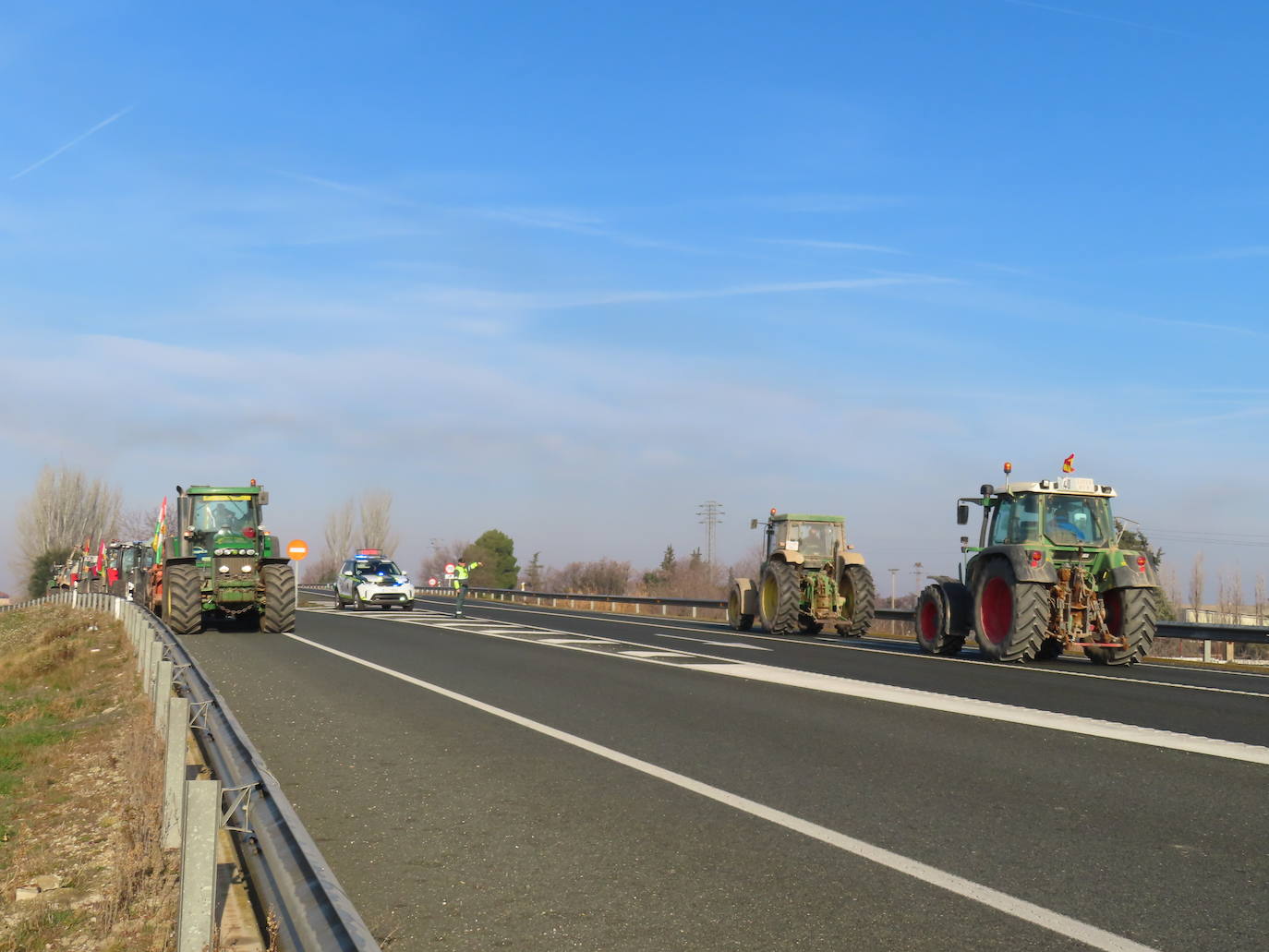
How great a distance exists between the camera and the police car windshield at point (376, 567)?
132 ft

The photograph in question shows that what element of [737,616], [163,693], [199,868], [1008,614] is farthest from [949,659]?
[199,868]

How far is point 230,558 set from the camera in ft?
85.5

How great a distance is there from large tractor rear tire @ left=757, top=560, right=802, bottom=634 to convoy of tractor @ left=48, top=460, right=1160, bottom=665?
27 millimetres

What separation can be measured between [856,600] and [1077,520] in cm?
711

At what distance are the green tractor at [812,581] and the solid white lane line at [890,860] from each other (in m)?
15.6

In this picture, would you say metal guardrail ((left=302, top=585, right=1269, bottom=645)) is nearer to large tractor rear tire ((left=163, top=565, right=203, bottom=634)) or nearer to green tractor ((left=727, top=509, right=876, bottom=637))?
green tractor ((left=727, top=509, right=876, bottom=637))

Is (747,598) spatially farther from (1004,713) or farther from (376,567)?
(1004,713)

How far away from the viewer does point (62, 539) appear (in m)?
101

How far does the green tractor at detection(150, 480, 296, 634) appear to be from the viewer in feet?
84.3

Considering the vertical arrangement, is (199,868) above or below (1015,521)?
below

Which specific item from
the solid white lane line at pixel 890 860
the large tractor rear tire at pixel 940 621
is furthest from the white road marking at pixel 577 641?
the solid white lane line at pixel 890 860

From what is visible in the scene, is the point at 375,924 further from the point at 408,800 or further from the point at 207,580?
the point at 207,580

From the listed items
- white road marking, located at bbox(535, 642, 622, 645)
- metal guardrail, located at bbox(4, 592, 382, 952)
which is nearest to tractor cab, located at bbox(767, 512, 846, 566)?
white road marking, located at bbox(535, 642, 622, 645)

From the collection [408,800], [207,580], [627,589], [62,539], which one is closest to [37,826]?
[408,800]
